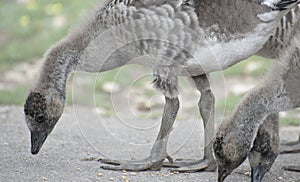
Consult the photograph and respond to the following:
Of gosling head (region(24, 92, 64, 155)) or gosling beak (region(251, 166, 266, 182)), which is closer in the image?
gosling beak (region(251, 166, 266, 182))

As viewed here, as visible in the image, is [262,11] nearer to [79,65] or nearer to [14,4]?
[79,65]

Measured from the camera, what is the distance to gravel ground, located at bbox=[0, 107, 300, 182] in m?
6.21

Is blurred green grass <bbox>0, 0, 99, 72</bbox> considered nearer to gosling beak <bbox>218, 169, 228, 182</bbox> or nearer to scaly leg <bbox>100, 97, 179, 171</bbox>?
scaly leg <bbox>100, 97, 179, 171</bbox>

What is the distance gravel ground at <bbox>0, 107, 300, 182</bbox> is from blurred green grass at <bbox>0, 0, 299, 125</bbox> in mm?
739

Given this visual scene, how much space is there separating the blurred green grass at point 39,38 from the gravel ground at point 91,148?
2.42ft

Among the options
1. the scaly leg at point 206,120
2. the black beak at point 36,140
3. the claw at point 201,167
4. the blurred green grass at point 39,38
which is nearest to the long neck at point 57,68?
the black beak at point 36,140

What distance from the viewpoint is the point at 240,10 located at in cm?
623

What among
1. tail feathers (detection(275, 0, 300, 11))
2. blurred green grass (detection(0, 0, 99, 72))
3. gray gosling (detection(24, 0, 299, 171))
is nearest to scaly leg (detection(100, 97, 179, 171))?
gray gosling (detection(24, 0, 299, 171))

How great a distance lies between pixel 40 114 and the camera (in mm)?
6328

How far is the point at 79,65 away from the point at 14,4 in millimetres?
7357

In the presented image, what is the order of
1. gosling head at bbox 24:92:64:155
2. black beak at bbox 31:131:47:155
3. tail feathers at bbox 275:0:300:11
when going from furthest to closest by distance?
black beak at bbox 31:131:47:155 → gosling head at bbox 24:92:64:155 → tail feathers at bbox 275:0:300:11

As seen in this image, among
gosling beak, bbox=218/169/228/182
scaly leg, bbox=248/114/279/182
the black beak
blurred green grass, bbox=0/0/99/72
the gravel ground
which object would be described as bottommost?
blurred green grass, bbox=0/0/99/72

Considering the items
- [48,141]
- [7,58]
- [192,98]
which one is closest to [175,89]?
[48,141]

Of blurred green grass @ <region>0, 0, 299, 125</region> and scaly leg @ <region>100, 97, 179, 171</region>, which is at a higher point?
scaly leg @ <region>100, 97, 179, 171</region>
